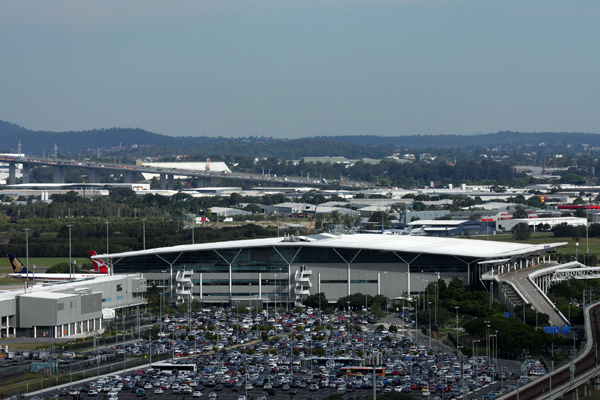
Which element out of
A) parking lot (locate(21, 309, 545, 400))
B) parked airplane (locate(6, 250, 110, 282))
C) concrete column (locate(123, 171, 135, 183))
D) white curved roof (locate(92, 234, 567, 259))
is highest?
concrete column (locate(123, 171, 135, 183))

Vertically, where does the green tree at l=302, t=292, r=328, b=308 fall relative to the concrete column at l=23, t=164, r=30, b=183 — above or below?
below

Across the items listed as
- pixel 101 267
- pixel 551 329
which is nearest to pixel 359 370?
pixel 551 329

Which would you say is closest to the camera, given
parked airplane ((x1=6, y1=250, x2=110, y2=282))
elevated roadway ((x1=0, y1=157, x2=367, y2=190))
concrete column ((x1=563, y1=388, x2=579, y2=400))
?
concrete column ((x1=563, y1=388, x2=579, y2=400))

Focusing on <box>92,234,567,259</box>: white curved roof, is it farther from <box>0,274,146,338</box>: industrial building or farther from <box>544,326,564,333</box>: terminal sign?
<box>544,326,564,333</box>: terminal sign

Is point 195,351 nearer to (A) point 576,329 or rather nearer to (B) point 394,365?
(B) point 394,365

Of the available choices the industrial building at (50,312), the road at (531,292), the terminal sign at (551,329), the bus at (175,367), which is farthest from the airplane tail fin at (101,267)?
the terminal sign at (551,329)

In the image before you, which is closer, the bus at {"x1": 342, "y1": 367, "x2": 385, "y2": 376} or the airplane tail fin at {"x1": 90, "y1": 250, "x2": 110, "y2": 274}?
the bus at {"x1": 342, "y1": 367, "x2": 385, "y2": 376}

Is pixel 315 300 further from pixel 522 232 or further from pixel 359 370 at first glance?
pixel 522 232

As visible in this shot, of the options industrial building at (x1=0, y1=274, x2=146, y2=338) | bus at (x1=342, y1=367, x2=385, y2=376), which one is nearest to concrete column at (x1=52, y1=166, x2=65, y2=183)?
industrial building at (x1=0, y1=274, x2=146, y2=338)

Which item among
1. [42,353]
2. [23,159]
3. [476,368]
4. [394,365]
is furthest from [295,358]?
[23,159]
